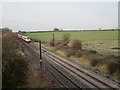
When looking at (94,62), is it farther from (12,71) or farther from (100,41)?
(100,41)

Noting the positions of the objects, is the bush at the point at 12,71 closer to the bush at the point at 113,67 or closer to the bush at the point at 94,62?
the bush at the point at 113,67

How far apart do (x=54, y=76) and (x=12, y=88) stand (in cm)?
621

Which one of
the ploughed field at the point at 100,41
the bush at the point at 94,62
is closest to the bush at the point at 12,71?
the bush at the point at 94,62

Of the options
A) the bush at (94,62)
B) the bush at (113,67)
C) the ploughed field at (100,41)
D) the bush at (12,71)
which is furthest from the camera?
the ploughed field at (100,41)

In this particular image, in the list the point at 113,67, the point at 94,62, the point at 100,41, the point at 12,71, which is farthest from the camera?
the point at 100,41

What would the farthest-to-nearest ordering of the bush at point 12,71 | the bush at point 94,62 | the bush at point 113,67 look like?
the bush at point 94,62 < the bush at point 113,67 < the bush at point 12,71

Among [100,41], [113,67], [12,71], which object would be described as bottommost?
[113,67]

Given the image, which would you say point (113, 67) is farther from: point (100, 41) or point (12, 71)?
point (100, 41)

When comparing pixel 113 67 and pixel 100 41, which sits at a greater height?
pixel 100 41

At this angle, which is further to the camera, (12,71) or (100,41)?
(100,41)

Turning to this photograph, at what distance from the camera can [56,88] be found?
12.0 meters

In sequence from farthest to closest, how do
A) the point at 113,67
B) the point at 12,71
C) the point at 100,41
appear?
the point at 100,41 → the point at 113,67 → the point at 12,71

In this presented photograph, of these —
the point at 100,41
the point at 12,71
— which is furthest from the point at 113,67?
the point at 100,41

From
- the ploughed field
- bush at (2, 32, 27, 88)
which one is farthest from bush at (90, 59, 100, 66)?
bush at (2, 32, 27, 88)
